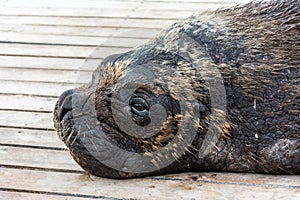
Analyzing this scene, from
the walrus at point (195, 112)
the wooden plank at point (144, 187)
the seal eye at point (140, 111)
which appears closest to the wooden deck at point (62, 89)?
the wooden plank at point (144, 187)

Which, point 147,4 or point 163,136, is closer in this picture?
point 163,136

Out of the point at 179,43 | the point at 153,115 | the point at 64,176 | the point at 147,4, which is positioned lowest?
the point at 64,176

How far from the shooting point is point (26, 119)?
4516 mm

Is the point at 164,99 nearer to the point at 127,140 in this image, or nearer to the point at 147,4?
the point at 127,140

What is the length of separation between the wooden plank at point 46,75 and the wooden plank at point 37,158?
105cm

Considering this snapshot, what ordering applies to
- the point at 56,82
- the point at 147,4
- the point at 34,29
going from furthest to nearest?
the point at 147,4 → the point at 34,29 → the point at 56,82

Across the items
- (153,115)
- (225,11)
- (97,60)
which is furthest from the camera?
(97,60)

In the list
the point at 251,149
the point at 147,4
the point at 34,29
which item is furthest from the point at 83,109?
the point at 147,4

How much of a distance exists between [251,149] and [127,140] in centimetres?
63

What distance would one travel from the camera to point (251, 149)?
3.63 metres

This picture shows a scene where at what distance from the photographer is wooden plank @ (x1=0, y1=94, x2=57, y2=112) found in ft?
15.3

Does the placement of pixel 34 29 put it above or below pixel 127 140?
above

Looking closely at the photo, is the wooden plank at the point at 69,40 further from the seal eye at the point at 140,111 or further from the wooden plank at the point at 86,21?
the seal eye at the point at 140,111

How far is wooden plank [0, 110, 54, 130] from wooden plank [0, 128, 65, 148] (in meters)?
0.07
